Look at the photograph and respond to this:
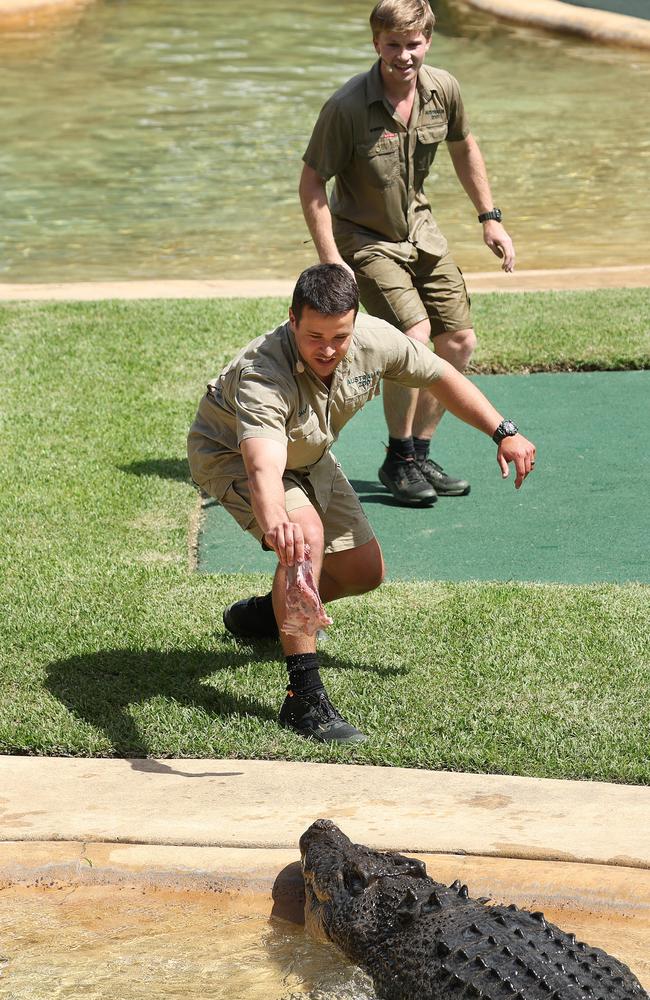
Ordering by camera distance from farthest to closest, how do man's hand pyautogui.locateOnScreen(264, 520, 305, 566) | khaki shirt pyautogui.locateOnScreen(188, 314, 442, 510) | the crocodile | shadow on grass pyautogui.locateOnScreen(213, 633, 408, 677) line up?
shadow on grass pyautogui.locateOnScreen(213, 633, 408, 677)
khaki shirt pyautogui.locateOnScreen(188, 314, 442, 510)
man's hand pyautogui.locateOnScreen(264, 520, 305, 566)
the crocodile

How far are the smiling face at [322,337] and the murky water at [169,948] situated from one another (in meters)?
1.57

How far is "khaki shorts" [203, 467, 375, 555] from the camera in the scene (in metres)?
4.37

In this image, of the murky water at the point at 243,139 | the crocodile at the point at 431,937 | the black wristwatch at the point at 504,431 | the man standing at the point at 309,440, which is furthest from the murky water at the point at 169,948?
the murky water at the point at 243,139

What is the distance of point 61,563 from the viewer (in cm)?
546

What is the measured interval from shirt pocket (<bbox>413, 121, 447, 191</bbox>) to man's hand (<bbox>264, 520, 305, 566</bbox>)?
3.00 meters

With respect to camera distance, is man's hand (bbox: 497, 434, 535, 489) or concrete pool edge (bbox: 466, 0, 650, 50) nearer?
man's hand (bbox: 497, 434, 535, 489)

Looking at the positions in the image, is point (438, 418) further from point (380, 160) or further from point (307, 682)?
point (307, 682)

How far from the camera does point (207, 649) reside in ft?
15.6

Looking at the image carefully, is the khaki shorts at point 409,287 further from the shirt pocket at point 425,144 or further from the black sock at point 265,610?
the black sock at point 265,610

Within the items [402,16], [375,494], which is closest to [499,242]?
[402,16]

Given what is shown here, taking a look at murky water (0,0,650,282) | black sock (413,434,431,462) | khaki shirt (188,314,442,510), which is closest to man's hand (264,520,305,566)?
khaki shirt (188,314,442,510)

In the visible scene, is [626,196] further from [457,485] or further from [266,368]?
[266,368]

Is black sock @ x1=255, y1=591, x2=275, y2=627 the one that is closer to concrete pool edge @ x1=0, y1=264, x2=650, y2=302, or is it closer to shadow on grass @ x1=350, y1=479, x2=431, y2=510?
shadow on grass @ x1=350, y1=479, x2=431, y2=510

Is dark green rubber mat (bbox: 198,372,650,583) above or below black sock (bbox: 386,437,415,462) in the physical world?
below
